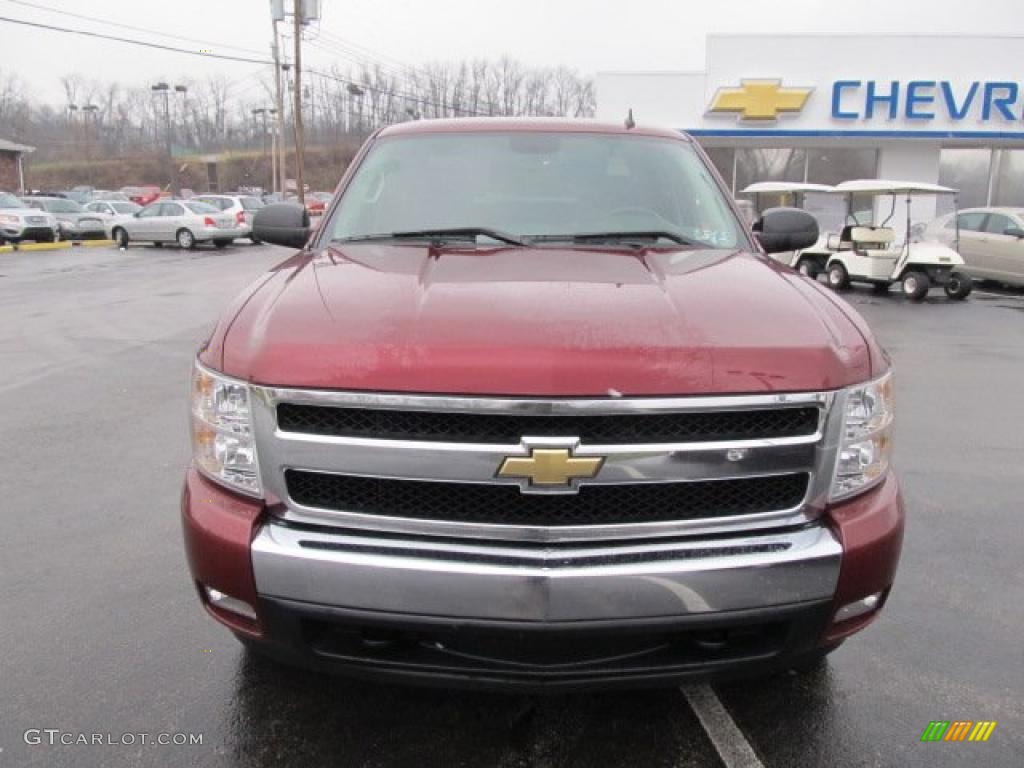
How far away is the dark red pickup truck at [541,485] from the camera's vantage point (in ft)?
6.55

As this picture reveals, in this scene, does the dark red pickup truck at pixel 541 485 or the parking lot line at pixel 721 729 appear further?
the parking lot line at pixel 721 729

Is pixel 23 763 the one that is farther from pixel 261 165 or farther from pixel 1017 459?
pixel 261 165

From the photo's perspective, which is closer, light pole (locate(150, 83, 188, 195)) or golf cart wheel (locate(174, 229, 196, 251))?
golf cart wheel (locate(174, 229, 196, 251))

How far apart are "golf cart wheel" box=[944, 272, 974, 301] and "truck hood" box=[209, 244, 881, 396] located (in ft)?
47.4

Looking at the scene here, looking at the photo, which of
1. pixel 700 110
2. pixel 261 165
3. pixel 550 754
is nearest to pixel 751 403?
pixel 550 754

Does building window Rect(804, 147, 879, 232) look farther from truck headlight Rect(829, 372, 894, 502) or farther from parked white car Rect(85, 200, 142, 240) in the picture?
truck headlight Rect(829, 372, 894, 502)

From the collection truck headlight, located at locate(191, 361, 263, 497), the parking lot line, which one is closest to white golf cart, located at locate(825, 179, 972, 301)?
the parking lot line

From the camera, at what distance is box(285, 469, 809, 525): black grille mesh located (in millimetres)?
2062

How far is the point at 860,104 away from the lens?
2344cm

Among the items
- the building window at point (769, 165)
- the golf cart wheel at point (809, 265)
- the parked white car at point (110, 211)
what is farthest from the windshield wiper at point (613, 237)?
the parked white car at point (110, 211)

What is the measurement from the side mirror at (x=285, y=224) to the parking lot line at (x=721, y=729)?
103 inches

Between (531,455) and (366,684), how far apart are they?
1291 millimetres

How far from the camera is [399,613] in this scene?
200 centimetres

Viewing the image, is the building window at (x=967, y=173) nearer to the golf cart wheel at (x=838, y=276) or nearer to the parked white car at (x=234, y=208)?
the golf cart wheel at (x=838, y=276)
